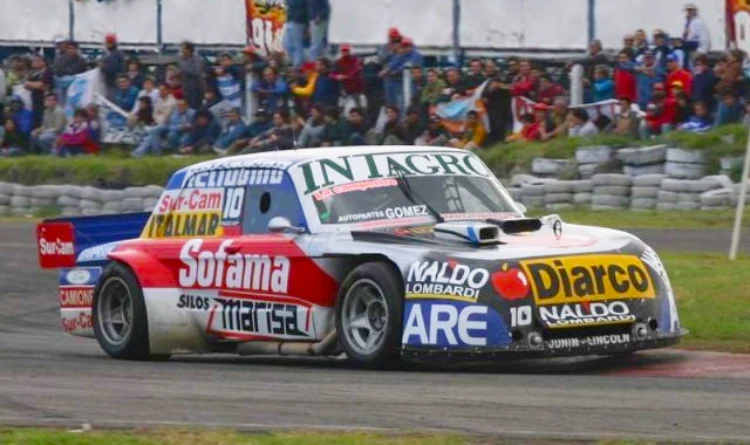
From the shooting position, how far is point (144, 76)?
24406 millimetres

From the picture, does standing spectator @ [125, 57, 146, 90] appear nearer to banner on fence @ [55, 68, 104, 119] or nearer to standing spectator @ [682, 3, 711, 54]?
banner on fence @ [55, 68, 104, 119]

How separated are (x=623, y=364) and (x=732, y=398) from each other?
6.62 feet

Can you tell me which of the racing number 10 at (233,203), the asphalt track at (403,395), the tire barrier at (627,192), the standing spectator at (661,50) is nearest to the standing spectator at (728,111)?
the tire barrier at (627,192)

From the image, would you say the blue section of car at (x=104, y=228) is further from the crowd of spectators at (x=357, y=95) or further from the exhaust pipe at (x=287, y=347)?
the crowd of spectators at (x=357, y=95)

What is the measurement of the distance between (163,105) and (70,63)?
7.31ft

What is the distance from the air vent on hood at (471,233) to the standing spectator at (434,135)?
10769mm

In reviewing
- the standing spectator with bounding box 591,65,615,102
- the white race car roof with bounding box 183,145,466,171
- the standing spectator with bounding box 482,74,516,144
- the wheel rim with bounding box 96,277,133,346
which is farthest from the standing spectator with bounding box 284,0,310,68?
the white race car roof with bounding box 183,145,466,171

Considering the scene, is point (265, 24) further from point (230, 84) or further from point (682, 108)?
point (682, 108)

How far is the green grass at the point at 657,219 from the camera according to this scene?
60.2 ft

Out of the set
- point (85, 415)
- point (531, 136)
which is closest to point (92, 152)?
point (531, 136)

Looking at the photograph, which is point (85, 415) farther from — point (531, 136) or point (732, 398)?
point (531, 136)

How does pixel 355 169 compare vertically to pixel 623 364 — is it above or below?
above

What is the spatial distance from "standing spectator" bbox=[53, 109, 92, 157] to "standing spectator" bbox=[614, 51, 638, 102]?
338 inches

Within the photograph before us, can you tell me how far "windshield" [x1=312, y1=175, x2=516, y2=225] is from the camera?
10461 mm
